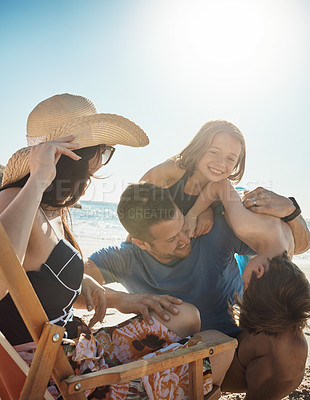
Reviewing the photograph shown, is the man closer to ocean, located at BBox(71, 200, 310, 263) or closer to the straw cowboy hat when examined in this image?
the straw cowboy hat

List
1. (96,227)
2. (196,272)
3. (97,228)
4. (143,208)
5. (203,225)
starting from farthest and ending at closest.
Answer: (96,227)
(97,228)
(203,225)
(196,272)
(143,208)

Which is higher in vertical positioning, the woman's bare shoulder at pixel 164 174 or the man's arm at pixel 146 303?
the woman's bare shoulder at pixel 164 174

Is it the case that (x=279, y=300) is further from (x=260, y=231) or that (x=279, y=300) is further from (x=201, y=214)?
(x=201, y=214)

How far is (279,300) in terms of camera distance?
2529 mm

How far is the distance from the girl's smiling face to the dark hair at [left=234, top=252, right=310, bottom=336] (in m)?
1.22

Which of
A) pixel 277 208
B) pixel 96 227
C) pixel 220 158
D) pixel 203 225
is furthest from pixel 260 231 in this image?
pixel 96 227

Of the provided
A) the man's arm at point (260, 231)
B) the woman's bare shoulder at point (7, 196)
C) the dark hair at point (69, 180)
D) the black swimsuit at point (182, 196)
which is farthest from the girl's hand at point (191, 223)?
the woman's bare shoulder at point (7, 196)

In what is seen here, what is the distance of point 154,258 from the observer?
3.21 meters

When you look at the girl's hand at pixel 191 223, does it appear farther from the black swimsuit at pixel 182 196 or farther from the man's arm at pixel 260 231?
the man's arm at pixel 260 231

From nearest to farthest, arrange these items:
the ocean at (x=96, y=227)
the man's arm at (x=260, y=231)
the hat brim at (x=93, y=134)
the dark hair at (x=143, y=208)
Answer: the hat brim at (x=93, y=134), the man's arm at (x=260, y=231), the dark hair at (x=143, y=208), the ocean at (x=96, y=227)

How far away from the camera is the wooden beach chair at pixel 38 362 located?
52.2 inches

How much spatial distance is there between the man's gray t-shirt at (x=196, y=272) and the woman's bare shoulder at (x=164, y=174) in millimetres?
791

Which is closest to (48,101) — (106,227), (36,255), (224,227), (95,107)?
(95,107)

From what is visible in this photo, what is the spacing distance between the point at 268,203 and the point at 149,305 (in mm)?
1228
